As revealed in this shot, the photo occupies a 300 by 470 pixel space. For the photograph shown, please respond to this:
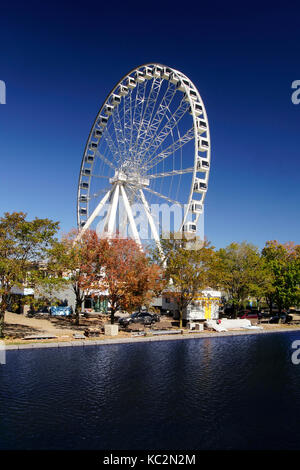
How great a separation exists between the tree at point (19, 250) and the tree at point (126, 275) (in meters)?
7.29

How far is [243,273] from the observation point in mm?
45312

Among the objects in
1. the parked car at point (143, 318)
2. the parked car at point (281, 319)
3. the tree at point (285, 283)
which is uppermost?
the tree at point (285, 283)

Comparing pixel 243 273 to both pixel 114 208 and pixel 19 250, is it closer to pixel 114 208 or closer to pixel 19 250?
pixel 114 208

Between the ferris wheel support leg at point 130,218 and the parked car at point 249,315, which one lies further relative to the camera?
the parked car at point 249,315

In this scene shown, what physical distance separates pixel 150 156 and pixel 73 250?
16.0 metres

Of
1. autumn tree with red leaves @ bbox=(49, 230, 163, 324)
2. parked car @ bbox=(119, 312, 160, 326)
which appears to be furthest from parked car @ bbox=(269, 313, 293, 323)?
autumn tree with red leaves @ bbox=(49, 230, 163, 324)

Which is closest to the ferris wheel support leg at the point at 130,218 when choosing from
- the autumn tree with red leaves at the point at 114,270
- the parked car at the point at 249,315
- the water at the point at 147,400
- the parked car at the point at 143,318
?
the autumn tree with red leaves at the point at 114,270

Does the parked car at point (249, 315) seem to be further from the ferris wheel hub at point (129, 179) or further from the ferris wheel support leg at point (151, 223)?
the ferris wheel hub at point (129, 179)

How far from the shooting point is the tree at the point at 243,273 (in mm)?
45100

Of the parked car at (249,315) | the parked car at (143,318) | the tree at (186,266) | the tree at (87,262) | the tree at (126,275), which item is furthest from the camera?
the parked car at (249,315)

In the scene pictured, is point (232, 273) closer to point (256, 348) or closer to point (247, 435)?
point (256, 348)

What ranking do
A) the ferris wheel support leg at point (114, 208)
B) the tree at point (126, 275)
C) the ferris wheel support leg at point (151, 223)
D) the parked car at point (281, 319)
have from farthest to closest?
the parked car at point (281, 319)
the ferris wheel support leg at point (114, 208)
the ferris wheel support leg at point (151, 223)
the tree at point (126, 275)

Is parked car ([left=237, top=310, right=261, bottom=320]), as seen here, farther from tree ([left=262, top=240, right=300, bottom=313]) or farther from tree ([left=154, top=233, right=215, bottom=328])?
tree ([left=154, top=233, right=215, bottom=328])

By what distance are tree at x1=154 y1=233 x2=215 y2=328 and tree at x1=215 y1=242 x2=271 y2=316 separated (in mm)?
7260
